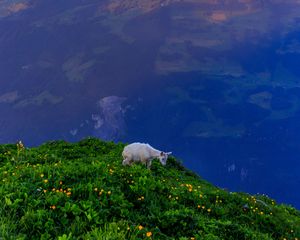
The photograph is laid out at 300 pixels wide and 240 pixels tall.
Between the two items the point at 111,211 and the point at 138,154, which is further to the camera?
the point at 138,154

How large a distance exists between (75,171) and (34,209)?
9.24 ft

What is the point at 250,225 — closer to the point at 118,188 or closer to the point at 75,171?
the point at 118,188

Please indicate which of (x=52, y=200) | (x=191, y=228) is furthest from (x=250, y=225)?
(x=52, y=200)

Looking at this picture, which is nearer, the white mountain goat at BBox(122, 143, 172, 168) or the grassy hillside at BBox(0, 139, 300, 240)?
the grassy hillside at BBox(0, 139, 300, 240)

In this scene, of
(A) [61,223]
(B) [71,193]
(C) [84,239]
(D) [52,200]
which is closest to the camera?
(C) [84,239]

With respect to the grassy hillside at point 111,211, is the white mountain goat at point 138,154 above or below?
below

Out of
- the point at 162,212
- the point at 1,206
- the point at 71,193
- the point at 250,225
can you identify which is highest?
the point at 1,206

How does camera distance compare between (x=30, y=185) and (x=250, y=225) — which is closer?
(x=30, y=185)

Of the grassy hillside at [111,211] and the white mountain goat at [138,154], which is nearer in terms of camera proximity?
the grassy hillside at [111,211]

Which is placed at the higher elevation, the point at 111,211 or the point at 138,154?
the point at 111,211

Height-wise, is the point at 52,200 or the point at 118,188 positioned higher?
the point at 52,200

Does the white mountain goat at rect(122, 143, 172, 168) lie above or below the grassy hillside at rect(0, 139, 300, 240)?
below

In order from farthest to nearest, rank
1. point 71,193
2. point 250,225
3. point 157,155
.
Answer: point 157,155 → point 250,225 → point 71,193

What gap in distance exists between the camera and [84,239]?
8023 millimetres
